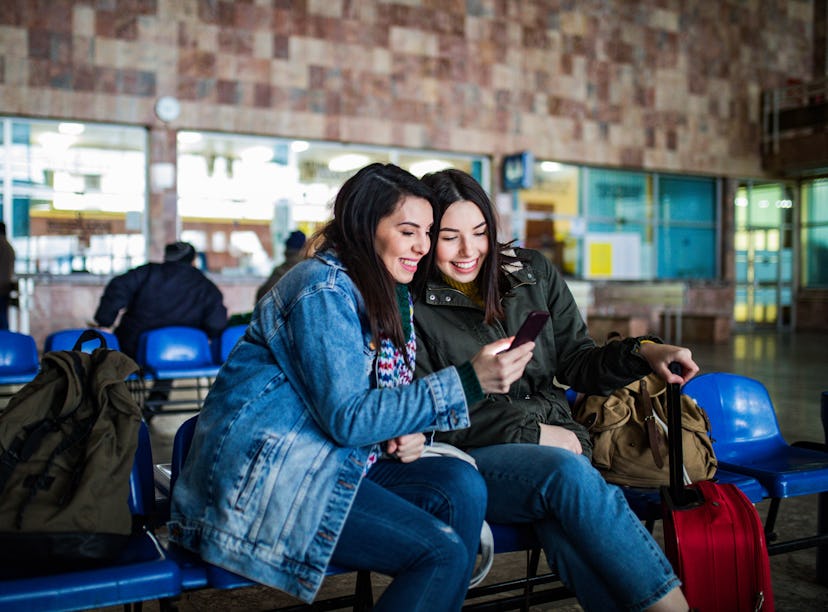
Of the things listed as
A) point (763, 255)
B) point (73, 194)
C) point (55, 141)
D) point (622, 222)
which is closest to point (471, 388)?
point (73, 194)

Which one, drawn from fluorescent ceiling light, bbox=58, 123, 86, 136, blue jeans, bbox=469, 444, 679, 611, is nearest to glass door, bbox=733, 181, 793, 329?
fluorescent ceiling light, bbox=58, 123, 86, 136

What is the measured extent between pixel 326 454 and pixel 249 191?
1219 centimetres

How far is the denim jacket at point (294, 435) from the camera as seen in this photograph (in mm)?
1831

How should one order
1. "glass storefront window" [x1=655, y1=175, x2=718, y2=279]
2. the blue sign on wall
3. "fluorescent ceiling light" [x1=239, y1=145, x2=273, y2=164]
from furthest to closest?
1. "glass storefront window" [x1=655, y1=175, x2=718, y2=279]
2. the blue sign on wall
3. "fluorescent ceiling light" [x1=239, y1=145, x2=273, y2=164]

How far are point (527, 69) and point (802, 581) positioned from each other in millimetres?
14189

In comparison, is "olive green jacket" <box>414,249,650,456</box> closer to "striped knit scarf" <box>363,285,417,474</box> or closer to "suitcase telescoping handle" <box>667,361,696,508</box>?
"suitcase telescoping handle" <box>667,361,696,508</box>

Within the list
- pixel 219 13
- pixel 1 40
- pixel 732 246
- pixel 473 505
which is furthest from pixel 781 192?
pixel 473 505

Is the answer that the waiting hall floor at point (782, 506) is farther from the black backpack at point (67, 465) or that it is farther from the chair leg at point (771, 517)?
the black backpack at point (67, 465)

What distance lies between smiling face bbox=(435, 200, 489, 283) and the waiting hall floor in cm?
133

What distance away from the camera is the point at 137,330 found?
6363 mm

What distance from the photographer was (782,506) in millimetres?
4273

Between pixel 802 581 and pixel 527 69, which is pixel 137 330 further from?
pixel 527 69

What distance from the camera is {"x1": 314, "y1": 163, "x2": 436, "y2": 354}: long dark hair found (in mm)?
2049

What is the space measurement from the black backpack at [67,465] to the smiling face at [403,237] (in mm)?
726
